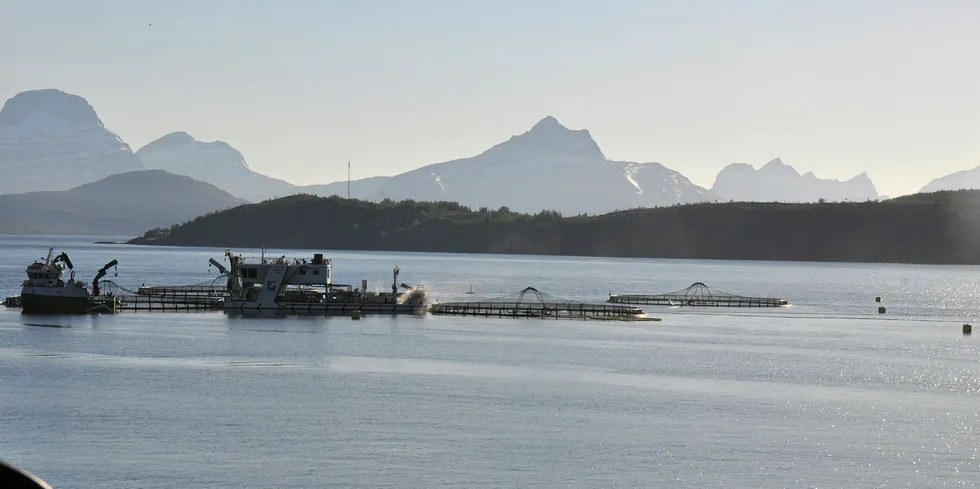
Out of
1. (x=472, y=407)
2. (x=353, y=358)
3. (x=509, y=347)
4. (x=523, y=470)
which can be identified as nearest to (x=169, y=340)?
(x=353, y=358)

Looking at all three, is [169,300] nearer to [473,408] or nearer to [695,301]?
[695,301]

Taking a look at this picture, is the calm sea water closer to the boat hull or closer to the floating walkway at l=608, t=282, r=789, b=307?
the boat hull

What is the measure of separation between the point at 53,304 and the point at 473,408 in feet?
261

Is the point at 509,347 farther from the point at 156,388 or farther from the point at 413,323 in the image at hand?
the point at 156,388

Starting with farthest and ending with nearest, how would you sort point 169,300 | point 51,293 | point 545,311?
point 169,300 → point 545,311 → point 51,293

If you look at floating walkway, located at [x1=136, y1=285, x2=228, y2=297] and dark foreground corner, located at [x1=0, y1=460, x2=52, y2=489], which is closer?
dark foreground corner, located at [x1=0, y1=460, x2=52, y2=489]

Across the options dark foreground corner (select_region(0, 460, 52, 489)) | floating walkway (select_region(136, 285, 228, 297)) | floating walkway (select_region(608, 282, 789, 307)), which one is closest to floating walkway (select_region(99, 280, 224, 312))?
floating walkway (select_region(136, 285, 228, 297))

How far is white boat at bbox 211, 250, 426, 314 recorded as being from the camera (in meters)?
146

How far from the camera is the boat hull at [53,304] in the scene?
135 meters

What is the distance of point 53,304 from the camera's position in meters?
136

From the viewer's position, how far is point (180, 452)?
56312 mm

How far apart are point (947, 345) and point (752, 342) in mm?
20560

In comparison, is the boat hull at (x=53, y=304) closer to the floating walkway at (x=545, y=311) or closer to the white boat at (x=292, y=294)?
the white boat at (x=292, y=294)

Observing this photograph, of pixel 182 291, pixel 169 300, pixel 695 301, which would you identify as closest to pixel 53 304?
pixel 169 300
